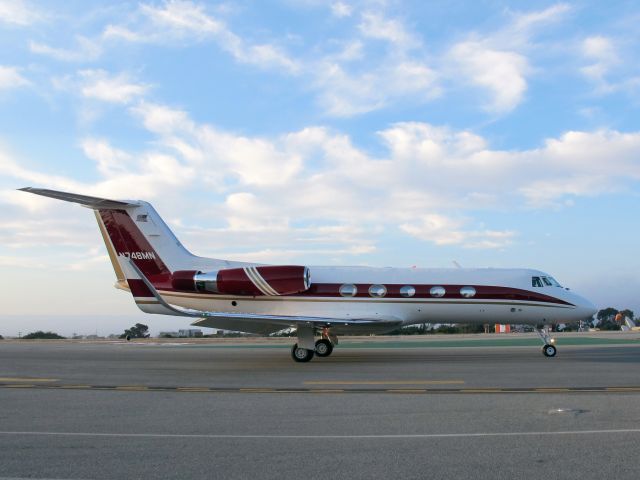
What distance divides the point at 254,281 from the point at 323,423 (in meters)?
13.1

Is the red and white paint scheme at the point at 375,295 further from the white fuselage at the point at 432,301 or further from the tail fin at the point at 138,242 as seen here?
the tail fin at the point at 138,242

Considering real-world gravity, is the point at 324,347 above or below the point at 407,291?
below

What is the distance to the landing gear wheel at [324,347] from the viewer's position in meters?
20.9

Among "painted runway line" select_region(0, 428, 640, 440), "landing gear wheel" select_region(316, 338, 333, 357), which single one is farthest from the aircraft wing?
"painted runway line" select_region(0, 428, 640, 440)

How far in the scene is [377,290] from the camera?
834 inches

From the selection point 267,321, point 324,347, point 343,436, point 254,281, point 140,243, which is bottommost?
point 343,436

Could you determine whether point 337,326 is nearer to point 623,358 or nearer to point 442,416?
point 623,358

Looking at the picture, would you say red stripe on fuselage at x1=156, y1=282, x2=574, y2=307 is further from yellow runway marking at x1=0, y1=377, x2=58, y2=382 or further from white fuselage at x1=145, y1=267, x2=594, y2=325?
yellow runway marking at x1=0, y1=377, x2=58, y2=382

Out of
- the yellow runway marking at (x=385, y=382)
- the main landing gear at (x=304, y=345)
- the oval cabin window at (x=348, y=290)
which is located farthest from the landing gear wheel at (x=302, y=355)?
the yellow runway marking at (x=385, y=382)

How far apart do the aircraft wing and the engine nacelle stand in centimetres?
151

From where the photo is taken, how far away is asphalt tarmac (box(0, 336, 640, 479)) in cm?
609

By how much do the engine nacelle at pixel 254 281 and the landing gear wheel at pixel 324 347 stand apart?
6.17 ft

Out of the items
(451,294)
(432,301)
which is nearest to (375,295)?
(432,301)

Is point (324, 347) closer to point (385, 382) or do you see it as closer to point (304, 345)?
point (304, 345)
